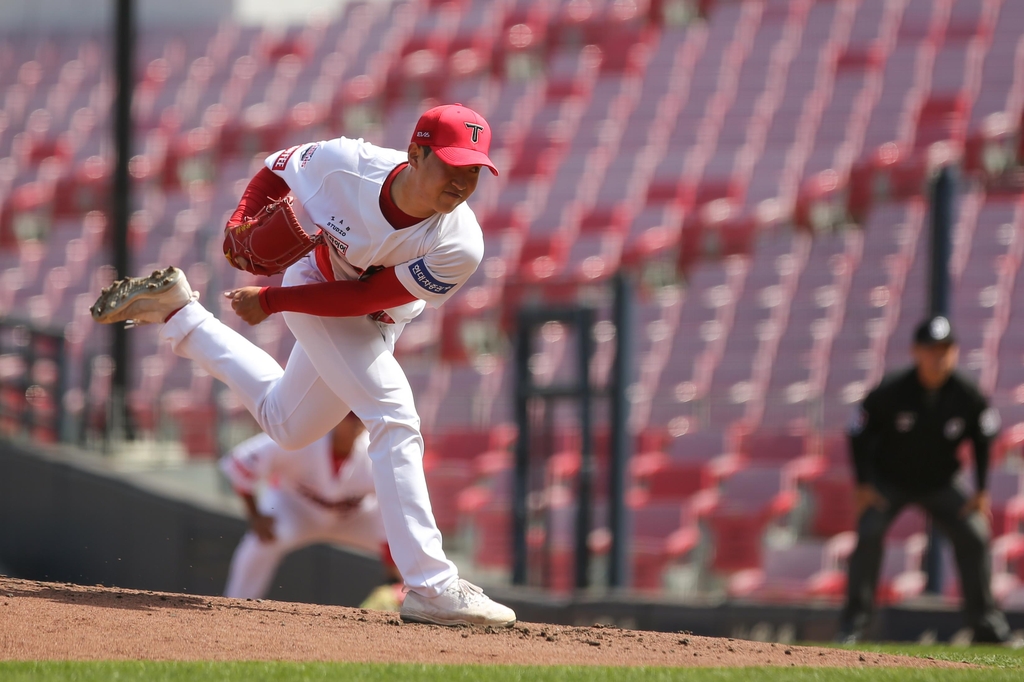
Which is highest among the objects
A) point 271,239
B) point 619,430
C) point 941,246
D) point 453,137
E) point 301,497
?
point 941,246

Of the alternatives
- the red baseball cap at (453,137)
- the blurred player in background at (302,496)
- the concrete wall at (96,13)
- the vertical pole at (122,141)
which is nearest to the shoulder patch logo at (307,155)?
the red baseball cap at (453,137)

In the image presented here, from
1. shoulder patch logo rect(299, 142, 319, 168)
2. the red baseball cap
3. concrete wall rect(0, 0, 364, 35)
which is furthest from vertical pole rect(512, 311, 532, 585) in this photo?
concrete wall rect(0, 0, 364, 35)

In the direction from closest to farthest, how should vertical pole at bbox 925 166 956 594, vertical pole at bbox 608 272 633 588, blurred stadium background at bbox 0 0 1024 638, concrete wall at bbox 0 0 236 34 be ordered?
vertical pole at bbox 925 166 956 594 < vertical pole at bbox 608 272 633 588 < blurred stadium background at bbox 0 0 1024 638 < concrete wall at bbox 0 0 236 34

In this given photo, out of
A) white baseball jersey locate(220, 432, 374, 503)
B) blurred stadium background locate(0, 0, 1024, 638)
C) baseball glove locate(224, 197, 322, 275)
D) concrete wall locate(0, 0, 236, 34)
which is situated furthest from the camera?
concrete wall locate(0, 0, 236, 34)

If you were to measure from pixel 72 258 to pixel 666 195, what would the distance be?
6.55 m

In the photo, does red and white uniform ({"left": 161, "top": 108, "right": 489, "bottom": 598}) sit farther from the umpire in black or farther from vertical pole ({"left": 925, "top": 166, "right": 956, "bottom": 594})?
vertical pole ({"left": 925, "top": 166, "right": 956, "bottom": 594})

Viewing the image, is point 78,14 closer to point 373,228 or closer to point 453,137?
point 373,228

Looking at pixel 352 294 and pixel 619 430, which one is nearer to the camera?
pixel 352 294

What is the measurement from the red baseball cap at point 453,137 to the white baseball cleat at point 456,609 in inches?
50.1

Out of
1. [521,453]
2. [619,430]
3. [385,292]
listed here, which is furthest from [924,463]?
[385,292]

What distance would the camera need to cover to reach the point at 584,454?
730cm

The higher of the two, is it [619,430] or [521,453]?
[619,430]

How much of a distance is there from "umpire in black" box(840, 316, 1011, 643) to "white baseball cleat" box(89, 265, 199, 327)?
11.7ft

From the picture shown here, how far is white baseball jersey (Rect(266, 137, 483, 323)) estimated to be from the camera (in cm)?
392
